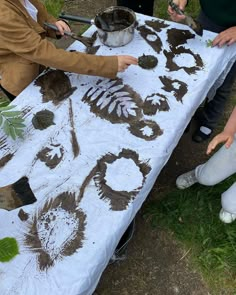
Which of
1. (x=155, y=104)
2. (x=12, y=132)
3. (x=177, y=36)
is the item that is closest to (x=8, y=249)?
(x=12, y=132)

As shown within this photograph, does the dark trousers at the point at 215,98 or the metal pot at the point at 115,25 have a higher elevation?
the metal pot at the point at 115,25

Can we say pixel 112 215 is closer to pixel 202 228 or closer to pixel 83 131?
pixel 83 131

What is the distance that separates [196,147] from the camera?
8.78 feet

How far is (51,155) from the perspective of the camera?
1.63 metres

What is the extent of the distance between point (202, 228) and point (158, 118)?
909mm

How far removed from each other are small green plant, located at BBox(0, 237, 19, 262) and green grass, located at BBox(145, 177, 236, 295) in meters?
1.17

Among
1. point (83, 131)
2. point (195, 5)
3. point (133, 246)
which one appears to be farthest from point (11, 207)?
point (195, 5)

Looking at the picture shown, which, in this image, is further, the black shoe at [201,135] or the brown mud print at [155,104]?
the black shoe at [201,135]

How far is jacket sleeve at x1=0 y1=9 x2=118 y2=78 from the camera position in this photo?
5.78 ft

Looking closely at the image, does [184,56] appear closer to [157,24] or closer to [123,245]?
[157,24]

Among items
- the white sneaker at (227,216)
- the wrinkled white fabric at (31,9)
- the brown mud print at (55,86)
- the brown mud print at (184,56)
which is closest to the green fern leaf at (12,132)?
the brown mud print at (55,86)

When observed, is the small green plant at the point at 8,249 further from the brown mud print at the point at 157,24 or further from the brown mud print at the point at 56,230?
the brown mud print at the point at 157,24

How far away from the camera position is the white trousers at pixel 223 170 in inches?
74.0

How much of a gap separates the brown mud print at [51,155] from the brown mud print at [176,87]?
64 centimetres
